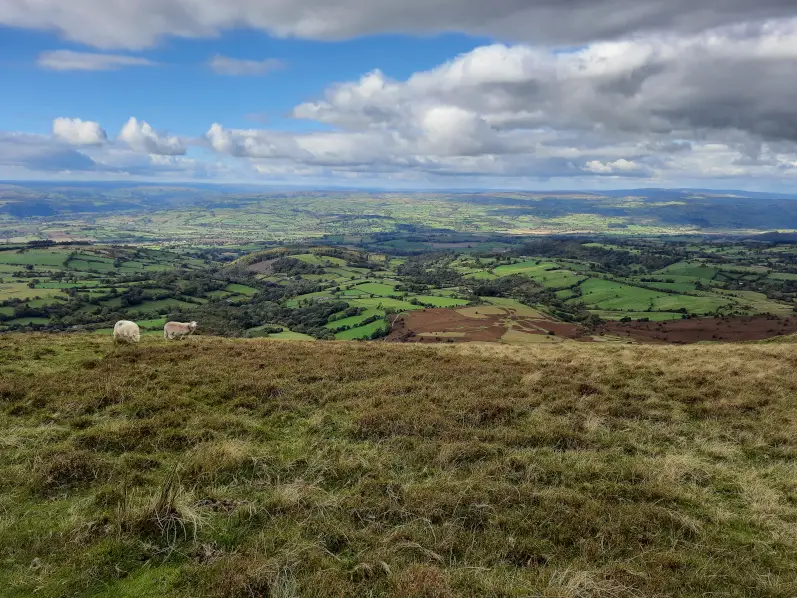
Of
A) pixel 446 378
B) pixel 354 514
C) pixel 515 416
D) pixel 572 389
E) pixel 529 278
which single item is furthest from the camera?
Answer: pixel 529 278

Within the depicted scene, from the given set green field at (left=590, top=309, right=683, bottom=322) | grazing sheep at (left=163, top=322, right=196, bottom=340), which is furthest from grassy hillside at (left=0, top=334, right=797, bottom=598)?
green field at (left=590, top=309, right=683, bottom=322)

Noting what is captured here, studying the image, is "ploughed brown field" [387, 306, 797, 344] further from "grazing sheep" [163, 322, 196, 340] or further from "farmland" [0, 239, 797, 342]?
"grazing sheep" [163, 322, 196, 340]

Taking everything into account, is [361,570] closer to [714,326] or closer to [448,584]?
[448,584]

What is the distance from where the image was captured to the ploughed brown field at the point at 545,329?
235 ft

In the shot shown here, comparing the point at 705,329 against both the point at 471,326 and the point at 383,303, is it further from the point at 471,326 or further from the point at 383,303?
the point at 383,303

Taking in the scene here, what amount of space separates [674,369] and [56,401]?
2181cm

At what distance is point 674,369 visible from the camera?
18.3m

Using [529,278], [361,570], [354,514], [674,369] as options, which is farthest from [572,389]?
[529,278]

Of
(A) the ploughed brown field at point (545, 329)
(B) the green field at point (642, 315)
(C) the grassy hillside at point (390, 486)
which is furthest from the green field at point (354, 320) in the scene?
(C) the grassy hillside at point (390, 486)

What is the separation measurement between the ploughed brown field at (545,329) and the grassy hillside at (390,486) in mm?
53097

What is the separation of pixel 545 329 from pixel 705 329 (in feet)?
98.8

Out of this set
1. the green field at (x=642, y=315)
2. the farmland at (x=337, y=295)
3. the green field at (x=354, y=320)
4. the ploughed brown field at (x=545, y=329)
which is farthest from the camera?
the green field at (x=642, y=315)

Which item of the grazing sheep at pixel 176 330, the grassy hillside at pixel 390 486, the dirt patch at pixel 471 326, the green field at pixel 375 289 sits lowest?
the green field at pixel 375 289

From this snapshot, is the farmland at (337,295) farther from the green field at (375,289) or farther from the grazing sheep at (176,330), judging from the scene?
the grazing sheep at (176,330)
